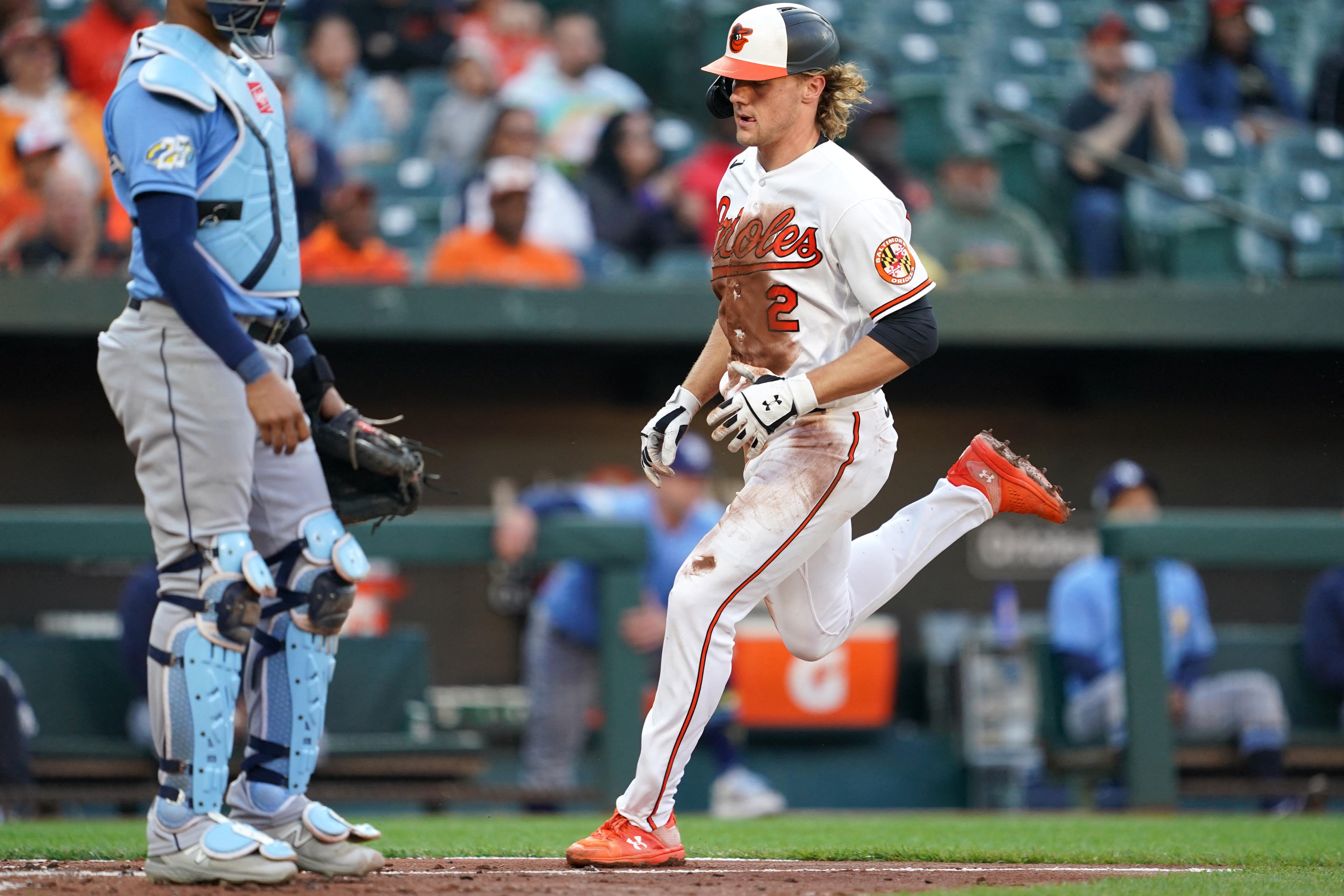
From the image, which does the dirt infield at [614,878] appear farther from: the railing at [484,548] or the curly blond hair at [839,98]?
the railing at [484,548]

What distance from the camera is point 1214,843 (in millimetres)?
4164

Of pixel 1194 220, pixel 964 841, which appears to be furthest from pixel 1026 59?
pixel 964 841

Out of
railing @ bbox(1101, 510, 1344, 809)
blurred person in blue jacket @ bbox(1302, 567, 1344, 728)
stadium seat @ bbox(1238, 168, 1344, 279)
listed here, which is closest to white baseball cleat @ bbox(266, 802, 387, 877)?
railing @ bbox(1101, 510, 1344, 809)

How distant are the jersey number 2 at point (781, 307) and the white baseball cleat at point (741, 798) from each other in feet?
10.1

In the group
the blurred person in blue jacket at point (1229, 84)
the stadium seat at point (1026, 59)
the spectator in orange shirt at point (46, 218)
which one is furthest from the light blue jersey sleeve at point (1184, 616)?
the spectator in orange shirt at point (46, 218)

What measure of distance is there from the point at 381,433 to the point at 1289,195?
7.85 metres

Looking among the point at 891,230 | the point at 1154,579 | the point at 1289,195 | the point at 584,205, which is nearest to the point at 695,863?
the point at 891,230

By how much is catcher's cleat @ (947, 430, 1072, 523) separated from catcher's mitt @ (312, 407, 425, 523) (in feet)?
4.30

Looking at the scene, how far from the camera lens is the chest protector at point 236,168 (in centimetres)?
285

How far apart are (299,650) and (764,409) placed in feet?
3.47

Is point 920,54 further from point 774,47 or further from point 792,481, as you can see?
point 792,481

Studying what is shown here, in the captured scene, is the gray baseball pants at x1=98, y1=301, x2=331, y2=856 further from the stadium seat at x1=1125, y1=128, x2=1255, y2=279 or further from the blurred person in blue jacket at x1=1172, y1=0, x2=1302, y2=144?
the blurred person in blue jacket at x1=1172, y1=0, x2=1302, y2=144

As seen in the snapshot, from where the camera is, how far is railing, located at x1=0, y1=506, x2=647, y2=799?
531 cm

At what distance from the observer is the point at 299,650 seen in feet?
10.0
